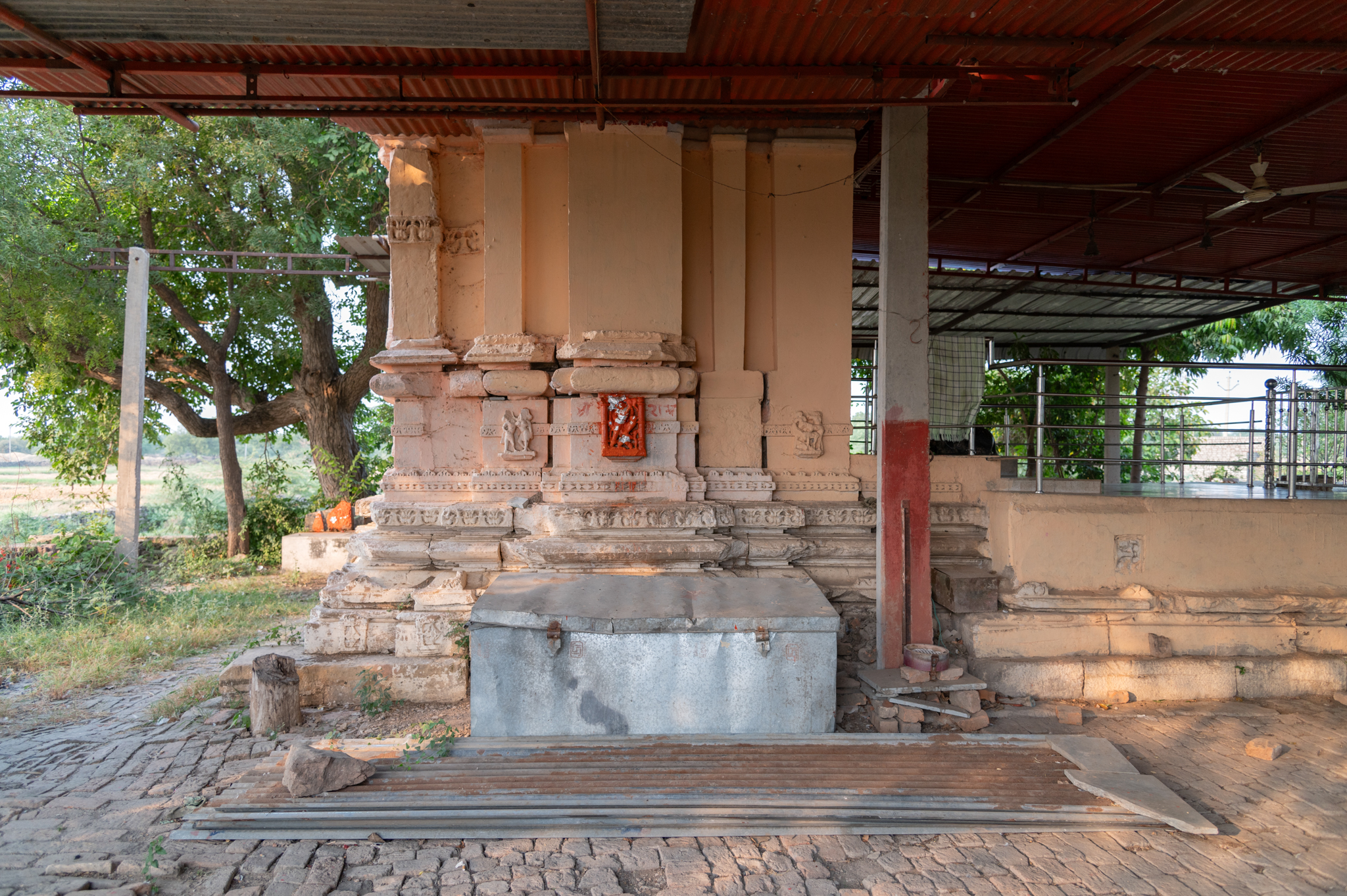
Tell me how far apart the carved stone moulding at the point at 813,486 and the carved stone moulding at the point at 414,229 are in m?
3.53

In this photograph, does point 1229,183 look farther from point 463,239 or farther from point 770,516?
point 463,239

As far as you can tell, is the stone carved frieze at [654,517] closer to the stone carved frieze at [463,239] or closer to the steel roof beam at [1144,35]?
the stone carved frieze at [463,239]

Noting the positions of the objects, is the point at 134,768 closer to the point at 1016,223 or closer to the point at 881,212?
the point at 881,212

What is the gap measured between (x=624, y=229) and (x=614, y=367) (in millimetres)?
1142

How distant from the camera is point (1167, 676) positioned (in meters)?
5.62

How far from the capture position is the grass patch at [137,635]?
247 inches

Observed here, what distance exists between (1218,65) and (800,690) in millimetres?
4749

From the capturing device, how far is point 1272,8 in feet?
13.4

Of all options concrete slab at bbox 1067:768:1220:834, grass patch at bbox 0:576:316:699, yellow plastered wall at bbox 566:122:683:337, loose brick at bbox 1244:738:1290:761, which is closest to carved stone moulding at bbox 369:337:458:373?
yellow plastered wall at bbox 566:122:683:337

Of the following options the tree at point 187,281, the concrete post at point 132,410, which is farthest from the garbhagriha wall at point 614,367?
the tree at point 187,281

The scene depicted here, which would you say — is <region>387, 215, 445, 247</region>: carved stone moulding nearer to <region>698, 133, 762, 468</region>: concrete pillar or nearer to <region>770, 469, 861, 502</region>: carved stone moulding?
<region>698, 133, 762, 468</region>: concrete pillar

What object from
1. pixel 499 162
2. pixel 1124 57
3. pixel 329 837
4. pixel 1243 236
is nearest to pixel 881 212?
pixel 1124 57

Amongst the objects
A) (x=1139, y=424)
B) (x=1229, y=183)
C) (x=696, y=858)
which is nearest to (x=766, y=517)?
(x=696, y=858)

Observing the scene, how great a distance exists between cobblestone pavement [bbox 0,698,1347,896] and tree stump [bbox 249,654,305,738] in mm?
628
